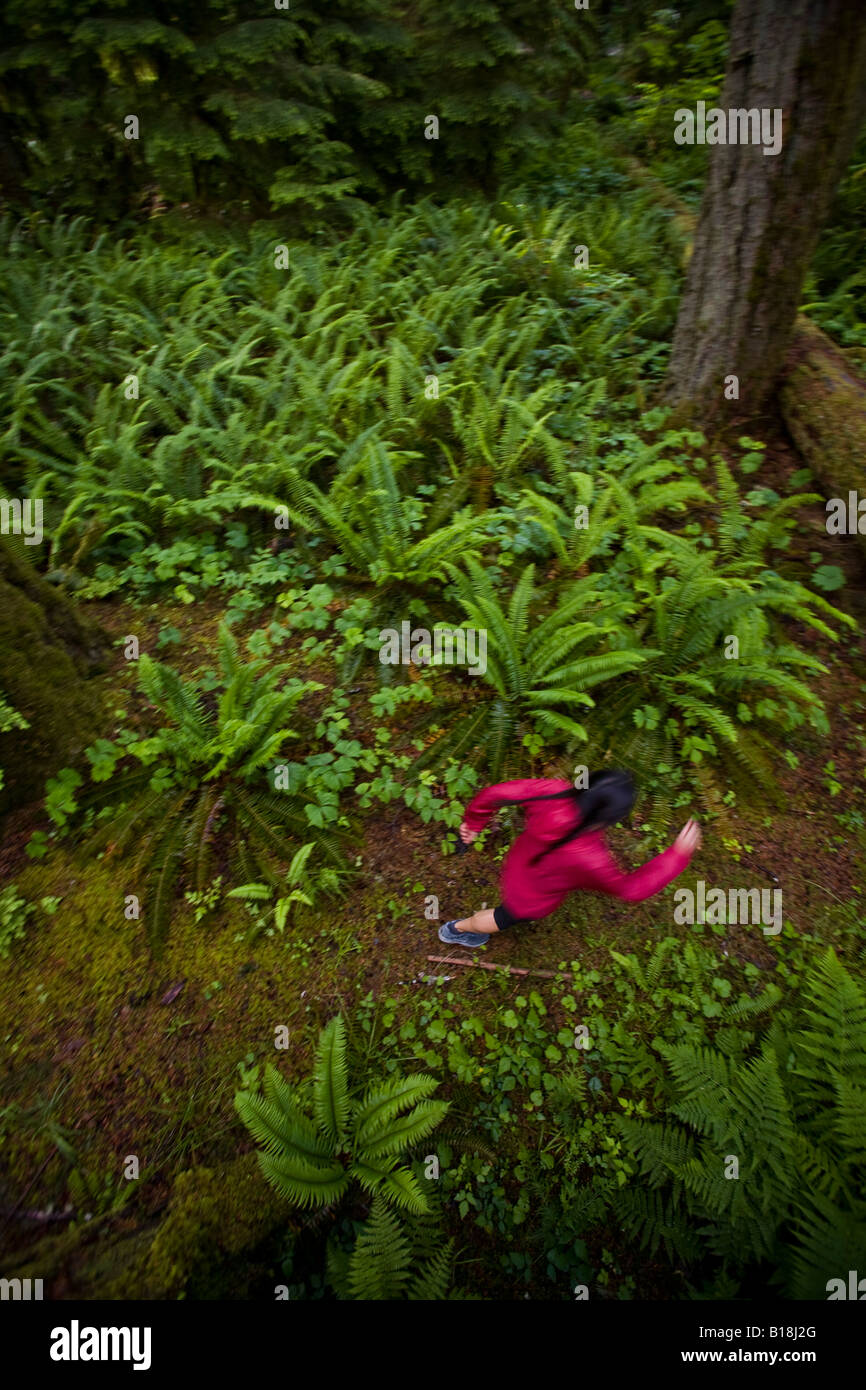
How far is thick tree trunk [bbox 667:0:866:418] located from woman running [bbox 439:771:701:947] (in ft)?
15.8

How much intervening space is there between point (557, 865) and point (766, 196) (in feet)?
18.1

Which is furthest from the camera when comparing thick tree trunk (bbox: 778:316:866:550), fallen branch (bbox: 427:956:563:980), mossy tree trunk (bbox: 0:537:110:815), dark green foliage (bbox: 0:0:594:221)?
dark green foliage (bbox: 0:0:594:221)

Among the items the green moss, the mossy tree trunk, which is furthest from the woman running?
the mossy tree trunk

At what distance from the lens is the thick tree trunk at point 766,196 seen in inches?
180

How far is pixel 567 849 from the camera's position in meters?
2.97

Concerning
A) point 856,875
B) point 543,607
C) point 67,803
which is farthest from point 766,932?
point 67,803

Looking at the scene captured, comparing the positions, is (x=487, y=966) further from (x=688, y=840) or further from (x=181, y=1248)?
(x=181, y=1248)

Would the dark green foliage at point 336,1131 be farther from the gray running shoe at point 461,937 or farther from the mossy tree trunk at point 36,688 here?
the mossy tree trunk at point 36,688

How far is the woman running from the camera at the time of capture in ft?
9.17

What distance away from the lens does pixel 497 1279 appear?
292 centimetres

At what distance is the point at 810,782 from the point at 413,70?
29.8ft

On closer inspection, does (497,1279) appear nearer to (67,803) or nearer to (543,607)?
(67,803)

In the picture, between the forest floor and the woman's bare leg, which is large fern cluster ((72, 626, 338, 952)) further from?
the woman's bare leg

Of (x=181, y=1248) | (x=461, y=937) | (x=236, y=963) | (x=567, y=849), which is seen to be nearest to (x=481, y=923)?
(x=461, y=937)
